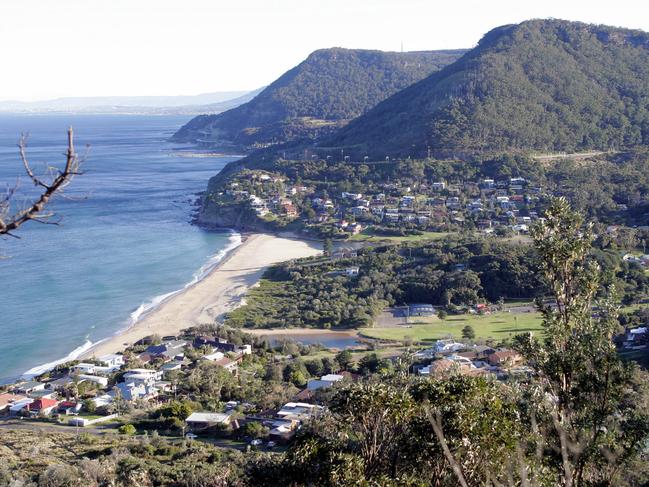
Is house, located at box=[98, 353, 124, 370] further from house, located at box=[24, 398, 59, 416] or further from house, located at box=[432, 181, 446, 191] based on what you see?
house, located at box=[432, 181, 446, 191]

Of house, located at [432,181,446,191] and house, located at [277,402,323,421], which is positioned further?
house, located at [432,181,446,191]

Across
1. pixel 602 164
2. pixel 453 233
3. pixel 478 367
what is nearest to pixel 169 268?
pixel 453 233

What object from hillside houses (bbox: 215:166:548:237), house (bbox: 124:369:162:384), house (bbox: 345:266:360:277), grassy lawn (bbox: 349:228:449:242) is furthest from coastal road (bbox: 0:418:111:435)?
hillside houses (bbox: 215:166:548:237)

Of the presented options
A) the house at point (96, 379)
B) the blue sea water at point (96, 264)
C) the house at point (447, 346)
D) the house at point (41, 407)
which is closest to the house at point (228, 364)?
the house at point (96, 379)

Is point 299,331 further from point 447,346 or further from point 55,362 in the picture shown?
point 55,362

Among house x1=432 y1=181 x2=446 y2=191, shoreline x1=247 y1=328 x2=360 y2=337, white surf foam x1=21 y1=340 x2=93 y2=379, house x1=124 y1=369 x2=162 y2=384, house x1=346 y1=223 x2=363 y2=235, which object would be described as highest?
house x1=432 y1=181 x2=446 y2=191

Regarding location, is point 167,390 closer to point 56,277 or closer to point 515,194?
point 56,277

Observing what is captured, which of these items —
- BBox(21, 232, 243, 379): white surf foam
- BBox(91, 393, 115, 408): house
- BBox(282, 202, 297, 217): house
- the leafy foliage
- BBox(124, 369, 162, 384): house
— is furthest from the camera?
BBox(282, 202, 297, 217): house
